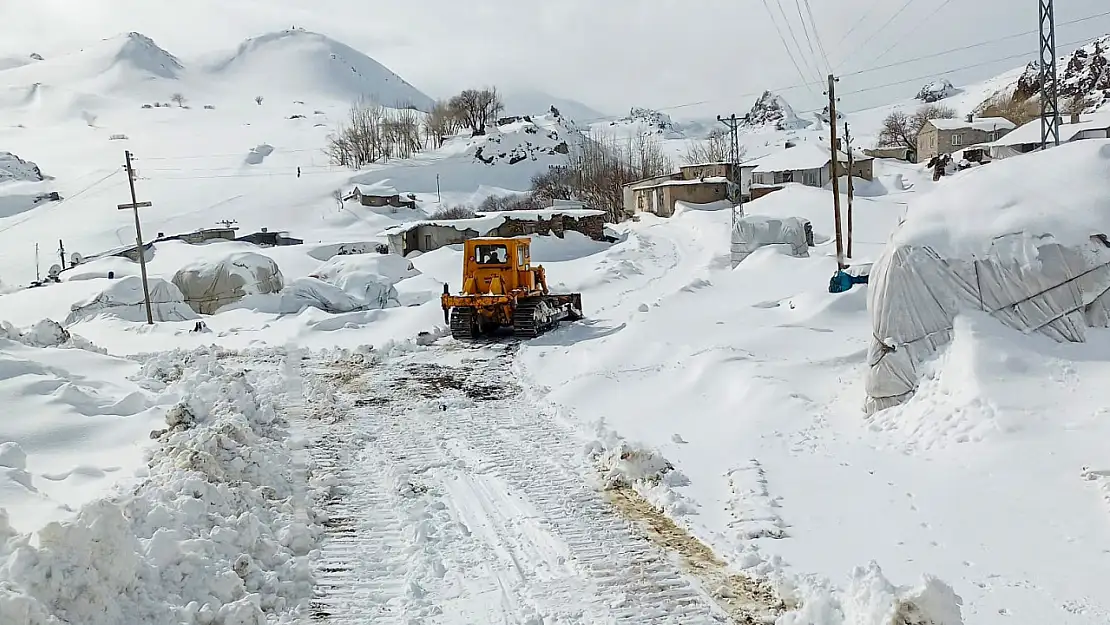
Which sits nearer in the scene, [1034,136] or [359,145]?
[1034,136]

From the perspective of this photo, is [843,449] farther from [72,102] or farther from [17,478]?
[72,102]

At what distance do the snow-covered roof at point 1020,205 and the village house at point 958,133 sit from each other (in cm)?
5618

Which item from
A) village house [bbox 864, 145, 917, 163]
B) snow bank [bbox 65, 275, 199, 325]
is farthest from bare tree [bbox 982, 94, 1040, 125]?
snow bank [bbox 65, 275, 199, 325]

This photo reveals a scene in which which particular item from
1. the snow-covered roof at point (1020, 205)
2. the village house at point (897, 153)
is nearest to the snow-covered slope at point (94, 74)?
the village house at point (897, 153)

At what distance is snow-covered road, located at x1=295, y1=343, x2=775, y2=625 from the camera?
5805 mm

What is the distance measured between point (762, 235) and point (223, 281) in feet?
68.7

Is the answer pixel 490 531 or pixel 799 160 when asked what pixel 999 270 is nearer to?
pixel 490 531

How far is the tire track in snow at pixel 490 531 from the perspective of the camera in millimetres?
5832

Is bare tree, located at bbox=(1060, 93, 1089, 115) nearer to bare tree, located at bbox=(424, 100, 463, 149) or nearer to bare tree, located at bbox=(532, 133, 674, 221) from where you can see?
bare tree, located at bbox=(532, 133, 674, 221)

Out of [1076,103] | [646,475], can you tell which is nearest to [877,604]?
[646,475]

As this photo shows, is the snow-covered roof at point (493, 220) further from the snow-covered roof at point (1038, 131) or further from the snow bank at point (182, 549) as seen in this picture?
the snow bank at point (182, 549)

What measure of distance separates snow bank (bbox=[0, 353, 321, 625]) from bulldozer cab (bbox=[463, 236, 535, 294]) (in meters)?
10.8

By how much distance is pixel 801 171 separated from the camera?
51.7 m

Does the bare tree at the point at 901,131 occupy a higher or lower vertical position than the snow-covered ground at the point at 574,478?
higher
